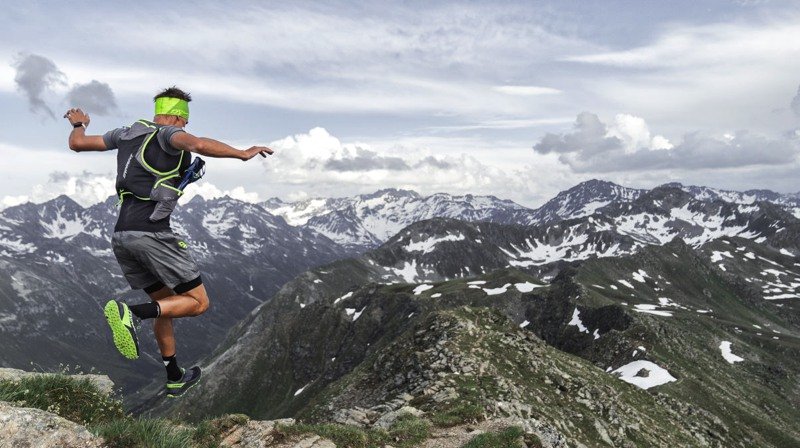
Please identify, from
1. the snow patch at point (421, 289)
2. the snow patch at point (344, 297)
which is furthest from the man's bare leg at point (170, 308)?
the snow patch at point (344, 297)

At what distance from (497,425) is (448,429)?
5.28ft

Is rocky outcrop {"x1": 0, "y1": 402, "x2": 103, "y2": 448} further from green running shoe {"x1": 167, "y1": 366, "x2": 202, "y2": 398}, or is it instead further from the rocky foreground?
green running shoe {"x1": 167, "y1": 366, "x2": 202, "y2": 398}

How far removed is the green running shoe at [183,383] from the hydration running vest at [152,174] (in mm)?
2803

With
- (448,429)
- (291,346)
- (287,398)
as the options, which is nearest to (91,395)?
(448,429)

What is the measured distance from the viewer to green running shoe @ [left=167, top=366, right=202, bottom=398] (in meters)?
7.95

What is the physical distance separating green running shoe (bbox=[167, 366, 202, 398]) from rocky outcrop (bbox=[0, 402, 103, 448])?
1.40 meters

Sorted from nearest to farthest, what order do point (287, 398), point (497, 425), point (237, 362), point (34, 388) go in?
1. point (34, 388)
2. point (497, 425)
3. point (287, 398)
4. point (237, 362)

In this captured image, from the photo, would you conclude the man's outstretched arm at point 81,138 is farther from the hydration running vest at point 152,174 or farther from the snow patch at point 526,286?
the snow patch at point 526,286

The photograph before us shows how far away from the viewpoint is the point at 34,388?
26.9 ft

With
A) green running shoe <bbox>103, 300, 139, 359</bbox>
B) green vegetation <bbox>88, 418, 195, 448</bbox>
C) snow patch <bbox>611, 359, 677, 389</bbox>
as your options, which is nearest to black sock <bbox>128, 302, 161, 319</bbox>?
green running shoe <bbox>103, 300, 139, 359</bbox>

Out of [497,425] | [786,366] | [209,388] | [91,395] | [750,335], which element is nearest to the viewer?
[91,395]

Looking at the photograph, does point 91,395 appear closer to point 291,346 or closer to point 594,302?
point 594,302

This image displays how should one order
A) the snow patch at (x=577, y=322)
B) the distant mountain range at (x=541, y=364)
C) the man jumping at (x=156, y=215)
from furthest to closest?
the snow patch at (x=577, y=322)
the distant mountain range at (x=541, y=364)
the man jumping at (x=156, y=215)

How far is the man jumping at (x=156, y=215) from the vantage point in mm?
6820
